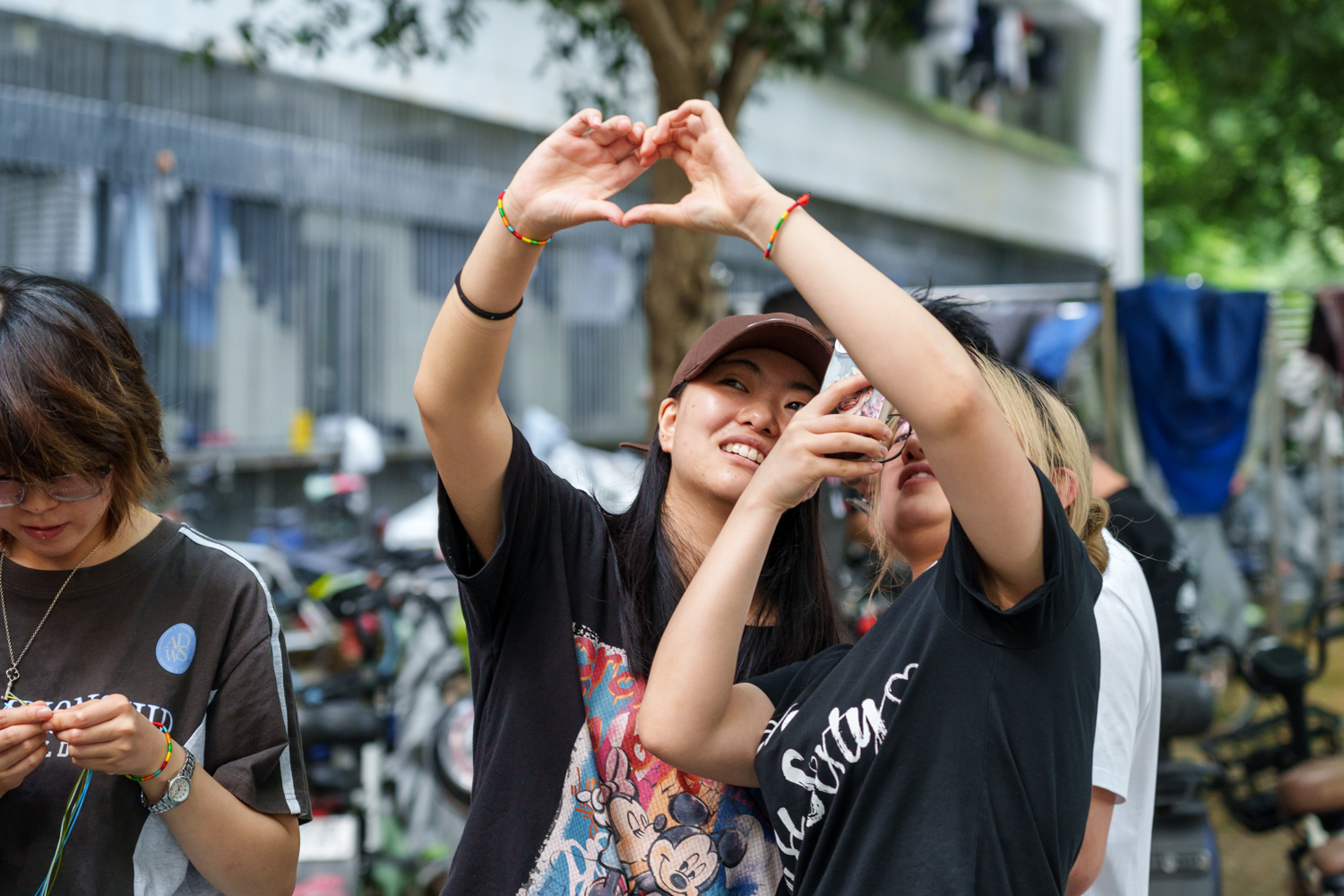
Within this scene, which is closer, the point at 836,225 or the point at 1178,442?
the point at 1178,442

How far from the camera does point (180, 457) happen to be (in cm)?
852

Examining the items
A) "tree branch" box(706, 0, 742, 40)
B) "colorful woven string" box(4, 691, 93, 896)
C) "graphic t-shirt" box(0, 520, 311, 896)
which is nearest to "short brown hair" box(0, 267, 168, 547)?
"graphic t-shirt" box(0, 520, 311, 896)

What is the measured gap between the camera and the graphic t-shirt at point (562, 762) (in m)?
1.66

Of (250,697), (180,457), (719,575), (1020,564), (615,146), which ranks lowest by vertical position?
(180,457)

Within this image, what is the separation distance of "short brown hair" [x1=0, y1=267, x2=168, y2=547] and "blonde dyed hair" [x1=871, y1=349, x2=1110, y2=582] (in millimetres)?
1195

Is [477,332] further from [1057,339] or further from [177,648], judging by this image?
[1057,339]

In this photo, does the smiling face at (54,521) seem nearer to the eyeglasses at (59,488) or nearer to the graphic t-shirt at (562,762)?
the eyeglasses at (59,488)

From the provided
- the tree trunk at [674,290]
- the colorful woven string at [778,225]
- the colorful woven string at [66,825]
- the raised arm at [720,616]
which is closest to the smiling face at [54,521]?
the colorful woven string at [66,825]

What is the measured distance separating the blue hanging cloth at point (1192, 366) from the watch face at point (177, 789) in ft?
20.0

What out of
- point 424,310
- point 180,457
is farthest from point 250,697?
point 424,310

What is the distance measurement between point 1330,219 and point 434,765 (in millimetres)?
12225

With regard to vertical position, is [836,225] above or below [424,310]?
above

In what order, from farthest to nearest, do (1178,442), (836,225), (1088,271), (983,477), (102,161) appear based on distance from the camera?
(1088,271) → (836,225) → (102,161) → (1178,442) → (983,477)

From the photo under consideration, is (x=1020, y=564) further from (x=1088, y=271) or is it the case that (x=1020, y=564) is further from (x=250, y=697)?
(x=1088, y=271)
